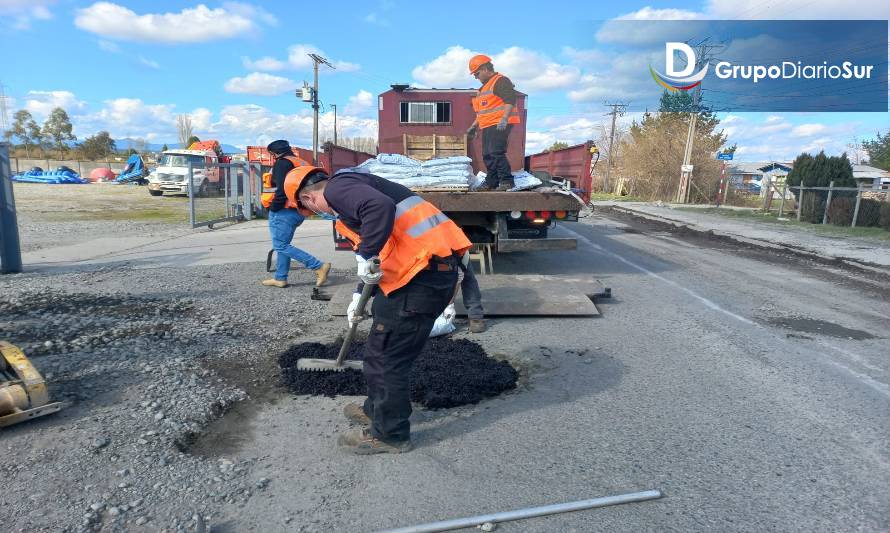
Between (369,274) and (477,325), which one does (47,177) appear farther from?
(369,274)

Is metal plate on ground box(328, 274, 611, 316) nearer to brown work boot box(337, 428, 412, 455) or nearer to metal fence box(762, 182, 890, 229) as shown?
brown work boot box(337, 428, 412, 455)

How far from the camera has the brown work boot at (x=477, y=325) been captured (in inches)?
208

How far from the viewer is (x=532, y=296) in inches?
241

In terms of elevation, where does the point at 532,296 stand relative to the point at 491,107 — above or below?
below

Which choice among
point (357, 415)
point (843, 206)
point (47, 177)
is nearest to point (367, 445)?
point (357, 415)

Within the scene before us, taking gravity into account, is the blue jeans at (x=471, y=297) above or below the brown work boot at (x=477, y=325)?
above

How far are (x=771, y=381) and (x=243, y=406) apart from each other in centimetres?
381

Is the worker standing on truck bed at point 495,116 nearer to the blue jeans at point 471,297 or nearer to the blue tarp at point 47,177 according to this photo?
the blue jeans at point 471,297

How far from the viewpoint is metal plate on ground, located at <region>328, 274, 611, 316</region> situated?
19.0ft

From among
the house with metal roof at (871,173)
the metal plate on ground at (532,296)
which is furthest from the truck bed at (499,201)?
the house with metal roof at (871,173)

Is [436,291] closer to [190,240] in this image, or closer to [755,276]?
[755,276]

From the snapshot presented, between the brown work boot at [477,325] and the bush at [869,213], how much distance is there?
632 inches

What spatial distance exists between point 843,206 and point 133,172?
130ft

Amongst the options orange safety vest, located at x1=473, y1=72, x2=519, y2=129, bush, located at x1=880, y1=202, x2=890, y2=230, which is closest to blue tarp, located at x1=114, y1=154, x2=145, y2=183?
orange safety vest, located at x1=473, y1=72, x2=519, y2=129
